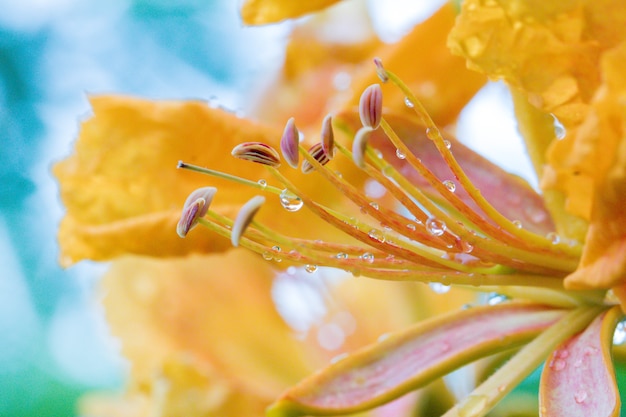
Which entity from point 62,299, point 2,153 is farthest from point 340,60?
point 2,153

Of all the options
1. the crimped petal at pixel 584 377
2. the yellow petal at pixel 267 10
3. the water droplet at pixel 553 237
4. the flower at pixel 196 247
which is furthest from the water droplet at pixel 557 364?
the yellow petal at pixel 267 10

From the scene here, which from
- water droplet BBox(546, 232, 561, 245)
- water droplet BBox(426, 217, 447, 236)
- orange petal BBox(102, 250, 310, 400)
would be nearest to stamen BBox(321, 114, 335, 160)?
water droplet BBox(426, 217, 447, 236)

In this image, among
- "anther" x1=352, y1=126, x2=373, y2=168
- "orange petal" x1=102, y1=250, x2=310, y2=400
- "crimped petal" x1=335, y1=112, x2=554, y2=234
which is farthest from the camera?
"orange petal" x1=102, y1=250, x2=310, y2=400

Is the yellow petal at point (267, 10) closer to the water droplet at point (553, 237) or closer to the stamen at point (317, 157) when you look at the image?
the stamen at point (317, 157)

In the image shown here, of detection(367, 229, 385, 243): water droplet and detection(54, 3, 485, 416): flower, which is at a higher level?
detection(54, 3, 485, 416): flower

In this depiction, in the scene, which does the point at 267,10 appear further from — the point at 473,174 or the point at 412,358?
the point at 412,358

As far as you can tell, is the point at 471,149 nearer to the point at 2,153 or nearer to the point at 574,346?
the point at 574,346

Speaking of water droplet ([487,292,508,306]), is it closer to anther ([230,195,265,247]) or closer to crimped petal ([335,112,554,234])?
crimped petal ([335,112,554,234])

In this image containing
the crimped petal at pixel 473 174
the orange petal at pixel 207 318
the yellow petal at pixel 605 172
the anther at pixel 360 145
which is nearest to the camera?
the yellow petal at pixel 605 172
